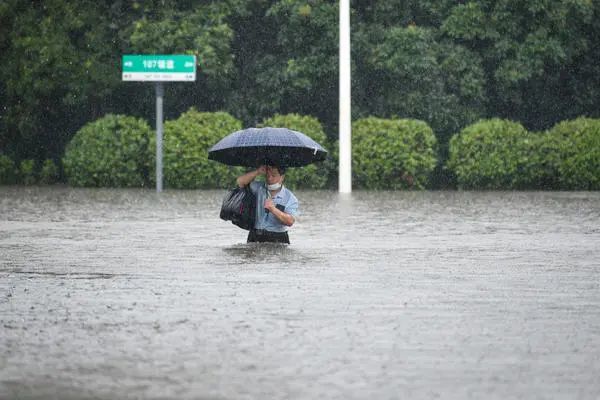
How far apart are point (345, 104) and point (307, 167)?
2177 mm

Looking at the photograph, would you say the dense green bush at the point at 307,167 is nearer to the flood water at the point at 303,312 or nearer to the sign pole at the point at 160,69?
the sign pole at the point at 160,69

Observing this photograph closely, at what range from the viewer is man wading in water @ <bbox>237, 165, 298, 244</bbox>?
15.4 meters

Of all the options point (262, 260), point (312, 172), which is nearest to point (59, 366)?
point (262, 260)

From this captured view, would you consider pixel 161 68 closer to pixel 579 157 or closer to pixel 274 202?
pixel 579 157

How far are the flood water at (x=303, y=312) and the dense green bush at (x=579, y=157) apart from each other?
13893 millimetres

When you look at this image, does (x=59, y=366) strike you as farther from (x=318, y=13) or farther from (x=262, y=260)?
(x=318, y=13)

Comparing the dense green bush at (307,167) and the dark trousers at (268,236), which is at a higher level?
the dense green bush at (307,167)

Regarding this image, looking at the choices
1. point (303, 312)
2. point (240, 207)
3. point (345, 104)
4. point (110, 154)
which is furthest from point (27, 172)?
point (303, 312)

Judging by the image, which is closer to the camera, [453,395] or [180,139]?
[453,395]

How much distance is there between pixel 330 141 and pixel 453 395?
31.4 meters

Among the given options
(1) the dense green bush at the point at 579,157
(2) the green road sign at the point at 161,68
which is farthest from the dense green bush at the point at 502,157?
(2) the green road sign at the point at 161,68

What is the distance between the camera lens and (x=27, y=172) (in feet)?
125

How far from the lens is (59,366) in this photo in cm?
779

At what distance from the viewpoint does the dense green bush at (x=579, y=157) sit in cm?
3344
